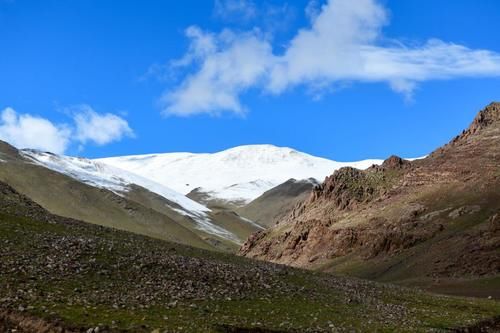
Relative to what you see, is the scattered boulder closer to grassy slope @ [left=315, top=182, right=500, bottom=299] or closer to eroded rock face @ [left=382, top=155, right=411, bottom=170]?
grassy slope @ [left=315, top=182, right=500, bottom=299]

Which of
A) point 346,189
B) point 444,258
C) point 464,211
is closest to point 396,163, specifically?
point 346,189

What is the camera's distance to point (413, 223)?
12825 cm

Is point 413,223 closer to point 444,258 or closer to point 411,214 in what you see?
point 411,214

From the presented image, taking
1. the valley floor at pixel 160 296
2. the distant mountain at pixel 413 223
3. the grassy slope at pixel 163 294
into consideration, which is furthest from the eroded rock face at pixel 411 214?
the grassy slope at pixel 163 294

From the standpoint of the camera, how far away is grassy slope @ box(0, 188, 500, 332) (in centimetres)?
2906

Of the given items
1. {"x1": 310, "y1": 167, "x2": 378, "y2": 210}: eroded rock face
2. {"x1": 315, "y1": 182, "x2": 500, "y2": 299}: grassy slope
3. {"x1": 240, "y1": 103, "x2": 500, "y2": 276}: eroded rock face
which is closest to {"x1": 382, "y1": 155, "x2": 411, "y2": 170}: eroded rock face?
{"x1": 240, "y1": 103, "x2": 500, "y2": 276}: eroded rock face

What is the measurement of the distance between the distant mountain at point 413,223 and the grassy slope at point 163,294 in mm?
42262

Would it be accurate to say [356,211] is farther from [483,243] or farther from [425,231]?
[483,243]

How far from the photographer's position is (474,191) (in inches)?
5025

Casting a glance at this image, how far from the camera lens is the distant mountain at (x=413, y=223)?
101812 millimetres

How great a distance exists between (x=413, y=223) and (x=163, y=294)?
101 m

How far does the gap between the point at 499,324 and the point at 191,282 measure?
77.0 feet

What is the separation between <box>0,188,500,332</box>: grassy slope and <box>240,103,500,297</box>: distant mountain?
42.3 m

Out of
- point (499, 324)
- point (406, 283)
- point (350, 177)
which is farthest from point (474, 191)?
point (499, 324)
